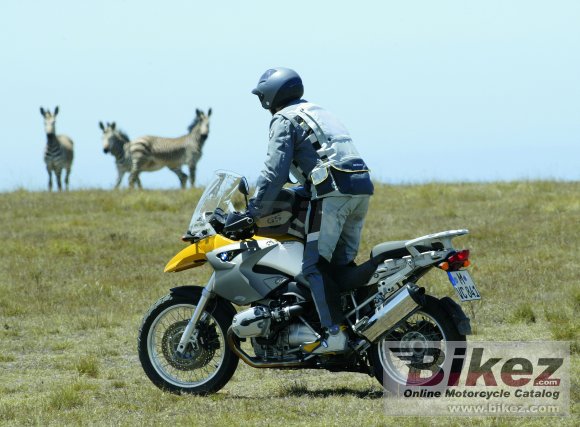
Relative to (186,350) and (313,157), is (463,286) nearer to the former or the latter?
(313,157)

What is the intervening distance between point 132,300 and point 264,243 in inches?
Result: 224

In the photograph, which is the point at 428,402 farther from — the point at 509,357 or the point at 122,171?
the point at 122,171

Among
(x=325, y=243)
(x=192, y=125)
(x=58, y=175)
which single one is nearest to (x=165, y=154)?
(x=192, y=125)

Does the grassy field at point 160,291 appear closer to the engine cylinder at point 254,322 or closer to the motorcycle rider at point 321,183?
the engine cylinder at point 254,322

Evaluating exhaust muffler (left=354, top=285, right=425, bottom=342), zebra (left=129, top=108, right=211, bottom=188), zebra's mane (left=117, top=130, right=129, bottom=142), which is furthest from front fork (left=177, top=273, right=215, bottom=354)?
zebra's mane (left=117, top=130, right=129, bottom=142)

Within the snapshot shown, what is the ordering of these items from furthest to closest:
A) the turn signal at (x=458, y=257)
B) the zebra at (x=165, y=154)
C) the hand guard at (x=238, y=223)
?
the zebra at (x=165, y=154) → the hand guard at (x=238, y=223) → the turn signal at (x=458, y=257)

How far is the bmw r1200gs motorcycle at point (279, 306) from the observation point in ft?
25.7

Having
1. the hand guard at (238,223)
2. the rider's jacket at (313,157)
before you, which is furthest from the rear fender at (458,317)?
the hand guard at (238,223)

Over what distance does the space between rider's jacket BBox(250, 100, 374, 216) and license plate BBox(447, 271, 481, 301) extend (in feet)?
2.82

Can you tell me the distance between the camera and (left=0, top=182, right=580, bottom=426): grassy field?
25.8 ft

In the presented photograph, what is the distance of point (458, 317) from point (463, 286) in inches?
10.6

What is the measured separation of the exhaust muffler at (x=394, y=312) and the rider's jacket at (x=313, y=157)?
2.53ft

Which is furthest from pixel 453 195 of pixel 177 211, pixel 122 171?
pixel 122 171

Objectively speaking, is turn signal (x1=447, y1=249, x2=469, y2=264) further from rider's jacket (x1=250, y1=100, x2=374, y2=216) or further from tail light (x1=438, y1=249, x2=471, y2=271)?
rider's jacket (x1=250, y1=100, x2=374, y2=216)
